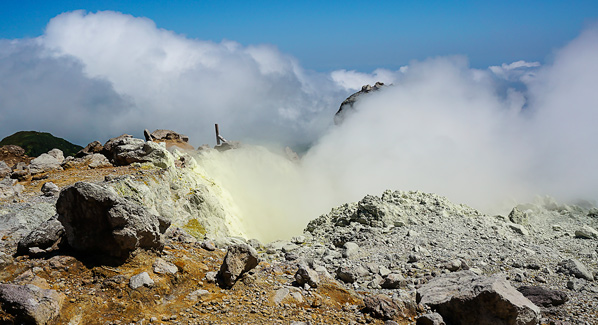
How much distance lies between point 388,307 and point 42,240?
7.97 m

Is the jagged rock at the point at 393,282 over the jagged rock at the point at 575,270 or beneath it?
beneath

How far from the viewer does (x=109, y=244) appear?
316 inches

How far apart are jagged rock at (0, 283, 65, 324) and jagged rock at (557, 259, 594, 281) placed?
15055mm

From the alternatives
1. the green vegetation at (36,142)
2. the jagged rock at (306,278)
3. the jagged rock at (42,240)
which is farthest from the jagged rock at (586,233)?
the green vegetation at (36,142)

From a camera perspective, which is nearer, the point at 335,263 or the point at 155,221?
the point at 155,221

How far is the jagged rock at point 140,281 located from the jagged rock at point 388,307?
15.8ft

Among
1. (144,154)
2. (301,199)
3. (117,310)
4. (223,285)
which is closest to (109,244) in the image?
(117,310)

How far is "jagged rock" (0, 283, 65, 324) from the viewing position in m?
6.20

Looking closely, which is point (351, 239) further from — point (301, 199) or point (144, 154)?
point (301, 199)

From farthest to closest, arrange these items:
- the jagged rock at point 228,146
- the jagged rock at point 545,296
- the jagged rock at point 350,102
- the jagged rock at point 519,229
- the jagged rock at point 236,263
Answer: the jagged rock at point 350,102 < the jagged rock at point 228,146 < the jagged rock at point 519,229 < the jagged rock at point 545,296 < the jagged rock at point 236,263

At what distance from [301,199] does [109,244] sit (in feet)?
78.8

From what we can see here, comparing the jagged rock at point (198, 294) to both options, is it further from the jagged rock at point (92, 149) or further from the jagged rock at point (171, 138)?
the jagged rock at point (171, 138)

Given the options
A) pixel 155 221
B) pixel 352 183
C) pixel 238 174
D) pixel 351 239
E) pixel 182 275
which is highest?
pixel 352 183

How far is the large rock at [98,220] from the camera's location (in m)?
7.91
